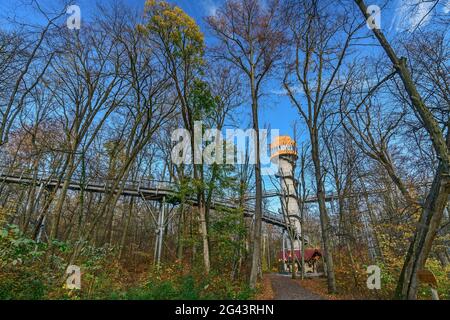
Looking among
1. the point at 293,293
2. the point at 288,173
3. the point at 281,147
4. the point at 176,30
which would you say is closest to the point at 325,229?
the point at 293,293

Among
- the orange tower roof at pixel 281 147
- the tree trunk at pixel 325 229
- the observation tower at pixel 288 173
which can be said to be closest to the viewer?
the tree trunk at pixel 325 229

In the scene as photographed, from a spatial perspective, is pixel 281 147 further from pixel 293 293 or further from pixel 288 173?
pixel 293 293

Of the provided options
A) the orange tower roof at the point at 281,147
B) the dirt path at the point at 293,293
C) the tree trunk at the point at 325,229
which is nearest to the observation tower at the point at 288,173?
the orange tower roof at the point at 281,147

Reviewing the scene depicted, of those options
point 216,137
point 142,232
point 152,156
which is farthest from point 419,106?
point 142,232

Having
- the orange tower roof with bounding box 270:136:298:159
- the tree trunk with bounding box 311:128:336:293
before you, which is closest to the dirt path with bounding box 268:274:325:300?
the tree trunk with bounding box 311:128:336:293

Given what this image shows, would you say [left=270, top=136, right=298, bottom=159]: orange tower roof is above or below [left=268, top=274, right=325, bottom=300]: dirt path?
above

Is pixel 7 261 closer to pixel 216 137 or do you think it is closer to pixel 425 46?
pixel 216 137

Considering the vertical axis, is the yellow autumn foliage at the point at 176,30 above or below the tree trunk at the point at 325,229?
above

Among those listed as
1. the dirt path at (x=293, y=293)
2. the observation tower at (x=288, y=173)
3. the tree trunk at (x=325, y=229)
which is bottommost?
the dirt path at (x=293, y=293)

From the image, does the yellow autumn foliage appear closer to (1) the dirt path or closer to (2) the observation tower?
(1) the dirt path

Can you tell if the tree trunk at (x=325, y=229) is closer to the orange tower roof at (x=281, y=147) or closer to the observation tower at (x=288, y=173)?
the observation tower at (x=288, y=173)

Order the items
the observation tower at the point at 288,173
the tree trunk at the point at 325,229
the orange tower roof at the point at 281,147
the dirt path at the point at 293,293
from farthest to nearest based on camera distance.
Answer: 1. the orange tower roof at the point at 281,147
2. the observation tower at the point at 288,173
3. the tree trunk at the point at 325,229
4. the dirt path at the point at 293,293
